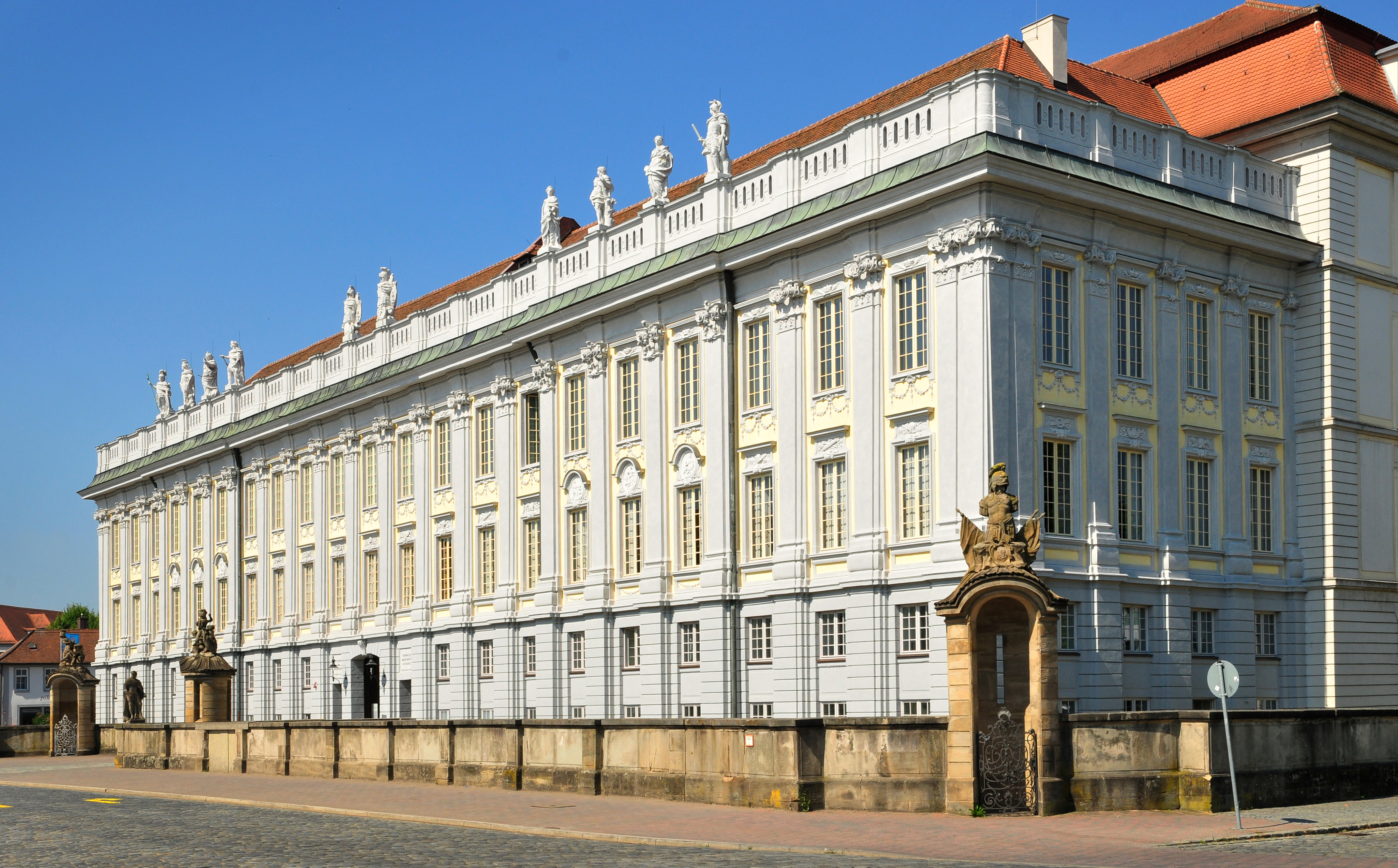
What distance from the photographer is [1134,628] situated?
36500mm

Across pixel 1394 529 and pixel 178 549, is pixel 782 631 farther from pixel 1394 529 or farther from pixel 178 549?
pixel 178 549

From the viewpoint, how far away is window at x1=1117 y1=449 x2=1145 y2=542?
37000mm

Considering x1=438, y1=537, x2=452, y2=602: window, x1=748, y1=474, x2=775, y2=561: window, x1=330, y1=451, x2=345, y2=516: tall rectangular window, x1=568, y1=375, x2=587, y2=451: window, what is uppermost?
x1=568, y1=375, x2=587, y2=451: window

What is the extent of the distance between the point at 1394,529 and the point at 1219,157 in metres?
10.4

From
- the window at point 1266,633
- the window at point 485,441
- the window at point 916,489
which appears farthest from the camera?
the window at point 485,441

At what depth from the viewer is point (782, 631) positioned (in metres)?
39.1

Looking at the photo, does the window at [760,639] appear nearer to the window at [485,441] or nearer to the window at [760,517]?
the window at [760,517]

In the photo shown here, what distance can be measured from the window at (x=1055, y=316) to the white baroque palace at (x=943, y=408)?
2.4 inches

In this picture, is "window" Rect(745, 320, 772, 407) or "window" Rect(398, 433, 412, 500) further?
"window" Rect(398, 433, 412, 500)

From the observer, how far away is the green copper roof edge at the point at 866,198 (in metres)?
34.9

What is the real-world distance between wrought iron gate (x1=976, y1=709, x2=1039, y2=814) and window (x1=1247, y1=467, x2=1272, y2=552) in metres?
15.0

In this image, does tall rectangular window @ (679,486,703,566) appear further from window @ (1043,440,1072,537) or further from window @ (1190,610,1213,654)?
window @ (1190,610,1213,654)

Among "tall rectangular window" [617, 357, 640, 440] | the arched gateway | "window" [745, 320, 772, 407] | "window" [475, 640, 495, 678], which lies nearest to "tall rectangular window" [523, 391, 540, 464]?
"tall rectangular window" [617, 357, 640, 440]

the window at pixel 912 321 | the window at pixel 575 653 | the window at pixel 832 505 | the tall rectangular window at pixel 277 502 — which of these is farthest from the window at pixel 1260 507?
the tall rectangular window at pixel 277 502
